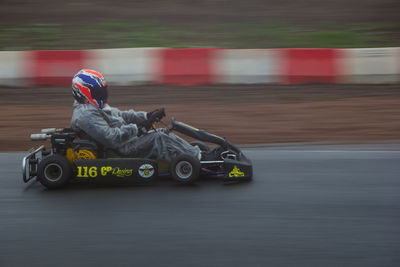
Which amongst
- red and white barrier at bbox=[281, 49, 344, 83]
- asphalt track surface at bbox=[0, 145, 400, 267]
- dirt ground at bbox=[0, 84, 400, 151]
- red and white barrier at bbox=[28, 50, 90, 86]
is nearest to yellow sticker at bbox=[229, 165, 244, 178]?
asphalt track surface at bbox=[0, 145, 400, 267]

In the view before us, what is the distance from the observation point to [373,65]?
1096 cm

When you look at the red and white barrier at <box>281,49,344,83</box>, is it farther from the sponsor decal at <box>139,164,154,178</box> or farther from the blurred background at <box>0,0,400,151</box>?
the sponsor decal at <box>139,164,154,178</box>

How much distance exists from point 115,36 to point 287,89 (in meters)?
5.00

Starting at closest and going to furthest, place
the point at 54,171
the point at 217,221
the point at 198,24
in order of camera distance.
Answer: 1. the point at 217,221
2. the point at 54,171
3. the point at 198,24

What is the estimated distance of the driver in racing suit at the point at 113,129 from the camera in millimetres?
5465

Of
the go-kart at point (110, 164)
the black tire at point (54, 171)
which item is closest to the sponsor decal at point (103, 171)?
the go-kart at point (110, 164)

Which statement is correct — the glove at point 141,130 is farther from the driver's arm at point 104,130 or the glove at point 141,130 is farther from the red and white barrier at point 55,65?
the red and white barrier at point 55,65

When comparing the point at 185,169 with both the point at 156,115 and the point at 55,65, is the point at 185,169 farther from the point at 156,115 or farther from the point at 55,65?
the point at 55,65

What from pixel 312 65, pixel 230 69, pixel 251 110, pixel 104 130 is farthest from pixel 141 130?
pixel 312 65

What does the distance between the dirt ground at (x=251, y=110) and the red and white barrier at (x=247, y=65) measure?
0.17 metres

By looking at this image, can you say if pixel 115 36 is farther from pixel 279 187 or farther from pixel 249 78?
pixel 279 187

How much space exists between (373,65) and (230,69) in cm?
276

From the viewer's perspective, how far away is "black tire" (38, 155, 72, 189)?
17.8 feet

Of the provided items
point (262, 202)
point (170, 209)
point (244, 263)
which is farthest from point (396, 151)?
point (244, 263)
